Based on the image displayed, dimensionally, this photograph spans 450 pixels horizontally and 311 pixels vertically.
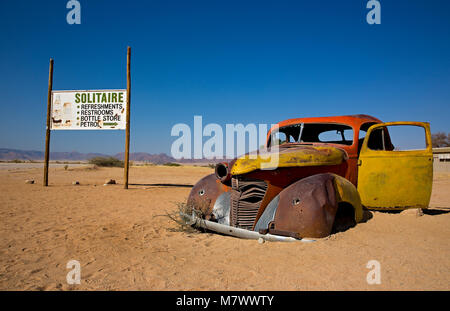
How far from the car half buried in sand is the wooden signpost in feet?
24.0

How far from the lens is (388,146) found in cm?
559

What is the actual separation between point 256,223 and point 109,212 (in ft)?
13.5

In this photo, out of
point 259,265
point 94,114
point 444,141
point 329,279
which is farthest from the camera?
point 444,141

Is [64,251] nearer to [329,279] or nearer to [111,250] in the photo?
[111,250]

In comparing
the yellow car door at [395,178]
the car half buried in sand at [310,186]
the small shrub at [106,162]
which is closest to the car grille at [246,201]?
the car half buried in sand at [310,186]

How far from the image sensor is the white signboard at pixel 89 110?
1123cm

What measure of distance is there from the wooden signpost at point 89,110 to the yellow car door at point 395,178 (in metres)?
8.70

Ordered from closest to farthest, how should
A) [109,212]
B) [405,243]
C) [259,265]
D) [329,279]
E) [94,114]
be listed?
1. [329,279]
2. [259,265]
3. [405,243]
4. [109,212]
5. [94,114]

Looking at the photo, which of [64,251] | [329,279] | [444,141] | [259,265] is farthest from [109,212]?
[444,141]

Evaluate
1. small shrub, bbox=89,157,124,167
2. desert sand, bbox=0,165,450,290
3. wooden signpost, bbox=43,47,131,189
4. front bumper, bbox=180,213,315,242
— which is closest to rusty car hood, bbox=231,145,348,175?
front bumper, bbox=180,213,315,242

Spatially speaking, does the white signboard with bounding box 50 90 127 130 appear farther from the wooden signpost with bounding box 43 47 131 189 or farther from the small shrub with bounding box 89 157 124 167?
the small shrub with bounding box 89 157 124 167

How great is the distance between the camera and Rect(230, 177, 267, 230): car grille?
3.95m

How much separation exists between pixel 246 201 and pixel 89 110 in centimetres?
961

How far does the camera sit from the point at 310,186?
12.2 ft
